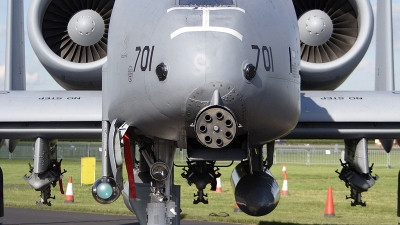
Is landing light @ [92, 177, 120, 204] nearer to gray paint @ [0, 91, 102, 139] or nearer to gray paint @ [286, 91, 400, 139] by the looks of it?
gray paint @ [0, 91, 102, 139]

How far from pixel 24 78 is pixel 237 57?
22.2 ft

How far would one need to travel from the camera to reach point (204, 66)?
570cm

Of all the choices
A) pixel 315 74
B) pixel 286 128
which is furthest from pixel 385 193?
pixel 286 128

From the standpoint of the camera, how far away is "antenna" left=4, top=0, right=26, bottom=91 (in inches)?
453

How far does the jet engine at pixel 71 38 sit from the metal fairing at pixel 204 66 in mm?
3482

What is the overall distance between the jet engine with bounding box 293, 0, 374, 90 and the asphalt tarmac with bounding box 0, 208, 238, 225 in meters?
4.78

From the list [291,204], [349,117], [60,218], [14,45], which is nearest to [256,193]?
[349,117]

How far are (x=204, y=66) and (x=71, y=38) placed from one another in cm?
520

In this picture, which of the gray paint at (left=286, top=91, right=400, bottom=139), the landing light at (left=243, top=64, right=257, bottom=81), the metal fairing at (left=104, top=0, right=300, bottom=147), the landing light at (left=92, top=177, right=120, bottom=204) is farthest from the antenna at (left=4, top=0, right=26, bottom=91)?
the landing light at (left=243, top=64, right=257, bottom=81)

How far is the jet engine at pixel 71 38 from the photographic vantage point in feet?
33.4

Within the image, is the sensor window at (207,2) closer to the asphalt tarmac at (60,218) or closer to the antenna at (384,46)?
the antenna at (384,46)

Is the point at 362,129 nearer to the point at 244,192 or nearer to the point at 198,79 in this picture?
the point at 244,192

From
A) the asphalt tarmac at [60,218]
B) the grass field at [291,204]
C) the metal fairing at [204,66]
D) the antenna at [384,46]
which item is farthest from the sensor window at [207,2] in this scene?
the grass field at [291,204]

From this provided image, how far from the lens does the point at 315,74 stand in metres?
10.1
